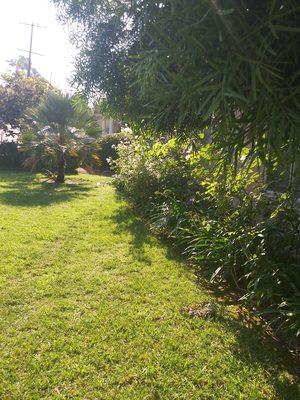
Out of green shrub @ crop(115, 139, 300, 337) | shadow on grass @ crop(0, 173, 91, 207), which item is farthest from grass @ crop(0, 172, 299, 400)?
shadow on grass @ crop(0, 173, 91, 207)

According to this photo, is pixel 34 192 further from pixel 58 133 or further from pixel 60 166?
pixel 58 133

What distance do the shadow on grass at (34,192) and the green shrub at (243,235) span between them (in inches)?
135

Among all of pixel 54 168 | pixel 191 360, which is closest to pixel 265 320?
pixel 191 360

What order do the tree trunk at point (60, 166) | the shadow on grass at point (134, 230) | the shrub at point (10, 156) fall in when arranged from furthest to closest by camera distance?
the shrub at point (10, 156)
the tree trunk at point (60, 166)
the shadow on grass at point (134, 230)

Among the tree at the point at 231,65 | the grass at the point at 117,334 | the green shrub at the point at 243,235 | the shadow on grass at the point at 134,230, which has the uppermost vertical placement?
the tree at the point at 231,65

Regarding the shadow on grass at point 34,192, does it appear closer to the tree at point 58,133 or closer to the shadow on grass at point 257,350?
the tree at point 58,133

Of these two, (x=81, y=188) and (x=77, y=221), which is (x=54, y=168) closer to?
(x=81, y=188)

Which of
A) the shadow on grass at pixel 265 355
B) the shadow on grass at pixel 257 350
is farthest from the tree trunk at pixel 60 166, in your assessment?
the shadow on grass at pixel 265 355

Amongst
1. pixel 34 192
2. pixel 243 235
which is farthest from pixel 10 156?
pixel 243 235

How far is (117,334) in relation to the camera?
345cm

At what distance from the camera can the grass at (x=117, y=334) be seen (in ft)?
9.18

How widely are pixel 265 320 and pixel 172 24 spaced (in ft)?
11.3

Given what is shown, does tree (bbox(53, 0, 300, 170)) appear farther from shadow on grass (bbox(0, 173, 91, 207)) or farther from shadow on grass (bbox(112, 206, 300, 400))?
shadow on grass (bbox(0, 173, 91, 207))

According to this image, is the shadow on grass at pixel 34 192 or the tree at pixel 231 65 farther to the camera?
the shadow on grass at pixel 34 192
